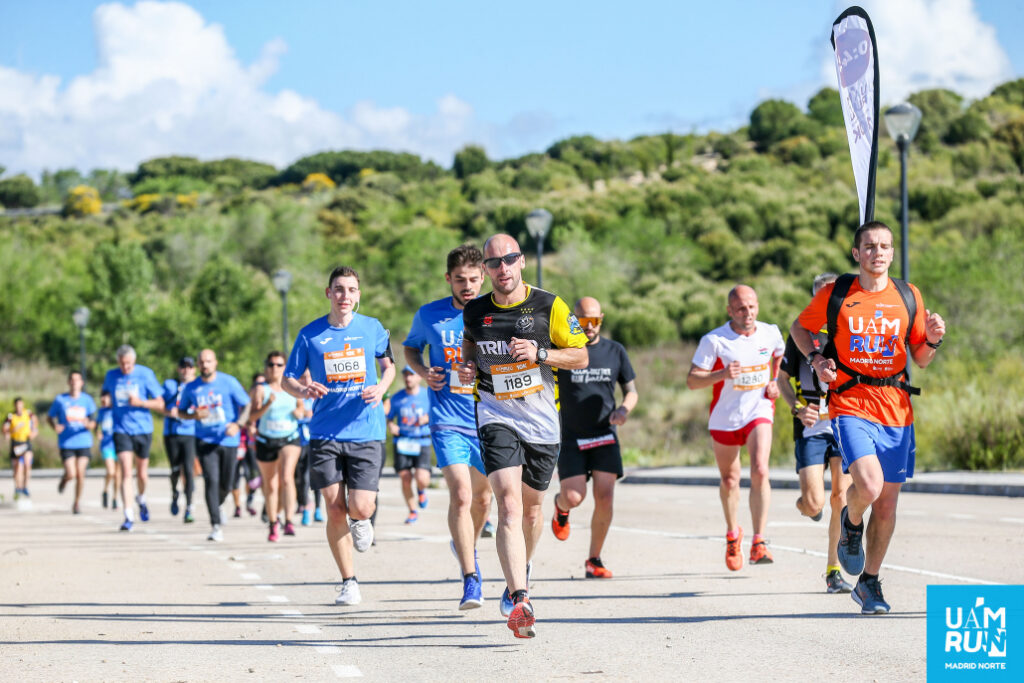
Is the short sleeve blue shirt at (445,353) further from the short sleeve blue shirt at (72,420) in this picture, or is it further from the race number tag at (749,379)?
the short sleeve blue shirt at (72,420)

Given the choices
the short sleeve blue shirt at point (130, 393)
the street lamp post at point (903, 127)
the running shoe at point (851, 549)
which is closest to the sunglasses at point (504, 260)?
the running shoe at point (851, 549)

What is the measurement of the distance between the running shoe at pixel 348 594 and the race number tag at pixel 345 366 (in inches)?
55.8

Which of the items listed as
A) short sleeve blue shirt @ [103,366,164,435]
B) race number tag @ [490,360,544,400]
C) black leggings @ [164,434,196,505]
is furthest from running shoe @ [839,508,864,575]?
short sleeve blue shirt @ [103,366,164,435]

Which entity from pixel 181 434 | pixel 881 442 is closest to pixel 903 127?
pixel 181 434

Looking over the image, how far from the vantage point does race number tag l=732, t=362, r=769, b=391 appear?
10.7 m

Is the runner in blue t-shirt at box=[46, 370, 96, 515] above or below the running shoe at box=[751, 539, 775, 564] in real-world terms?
above

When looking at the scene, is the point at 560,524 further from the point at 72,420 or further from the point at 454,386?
the point at 72,420

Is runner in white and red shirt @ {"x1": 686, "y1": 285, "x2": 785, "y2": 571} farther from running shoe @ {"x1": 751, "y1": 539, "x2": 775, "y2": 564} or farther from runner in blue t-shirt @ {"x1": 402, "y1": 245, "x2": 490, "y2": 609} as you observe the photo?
runner in blue t-shirt @ {"x1": 402, "y1": 245, "x2": 490, "y2": 609}

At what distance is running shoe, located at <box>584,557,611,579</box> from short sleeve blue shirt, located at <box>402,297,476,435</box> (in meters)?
2.21

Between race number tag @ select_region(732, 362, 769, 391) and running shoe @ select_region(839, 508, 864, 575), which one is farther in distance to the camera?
race number tag @ select_region(732, 362, 769, 391)

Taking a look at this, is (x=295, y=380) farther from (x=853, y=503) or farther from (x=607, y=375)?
(x=853, y=503)

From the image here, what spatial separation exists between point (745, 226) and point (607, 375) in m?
74.1

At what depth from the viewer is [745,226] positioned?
273 ft

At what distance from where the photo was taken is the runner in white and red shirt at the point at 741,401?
1057 cm
